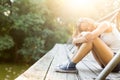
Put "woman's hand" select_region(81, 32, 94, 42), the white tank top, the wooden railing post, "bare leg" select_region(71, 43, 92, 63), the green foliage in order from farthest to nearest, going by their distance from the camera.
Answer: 1. the green foliage
2. the white tank top
3. "bare leg" select_region(71, 43, 92, 63)
4. "woman's hand" select_region(81, 32, 94, 42)
5. the wooden railing post

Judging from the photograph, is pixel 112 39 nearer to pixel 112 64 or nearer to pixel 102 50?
pixel 102 50

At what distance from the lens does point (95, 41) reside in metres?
2.90

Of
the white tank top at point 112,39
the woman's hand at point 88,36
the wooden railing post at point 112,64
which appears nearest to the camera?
the wooden railing post at point 112,64

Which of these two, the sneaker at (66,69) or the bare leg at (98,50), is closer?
the bare leg at (98,50)

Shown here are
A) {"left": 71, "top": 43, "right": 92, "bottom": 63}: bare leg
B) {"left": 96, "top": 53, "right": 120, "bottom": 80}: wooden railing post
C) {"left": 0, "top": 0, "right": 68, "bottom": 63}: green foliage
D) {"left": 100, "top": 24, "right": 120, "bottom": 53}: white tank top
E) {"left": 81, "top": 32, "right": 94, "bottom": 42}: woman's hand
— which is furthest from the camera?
{"left": 0, "top": 0, "right": 68, "bottom": 63}: green foliage

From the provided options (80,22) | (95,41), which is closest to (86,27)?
(80,22)

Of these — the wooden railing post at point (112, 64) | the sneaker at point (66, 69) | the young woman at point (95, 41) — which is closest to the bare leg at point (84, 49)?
the young woman at point (95, 41)

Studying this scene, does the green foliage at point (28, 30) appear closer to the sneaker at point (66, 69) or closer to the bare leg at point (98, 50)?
the sneaker at point (66, 69)

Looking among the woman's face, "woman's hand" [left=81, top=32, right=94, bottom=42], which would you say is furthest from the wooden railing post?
the woman's face

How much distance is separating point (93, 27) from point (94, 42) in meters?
0.21

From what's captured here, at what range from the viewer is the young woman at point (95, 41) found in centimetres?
289

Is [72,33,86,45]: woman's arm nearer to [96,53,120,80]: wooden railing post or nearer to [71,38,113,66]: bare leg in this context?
[71,38,113,66]: bare leg

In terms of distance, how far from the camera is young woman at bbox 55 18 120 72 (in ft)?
9.47

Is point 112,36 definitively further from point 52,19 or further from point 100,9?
point 100,9
